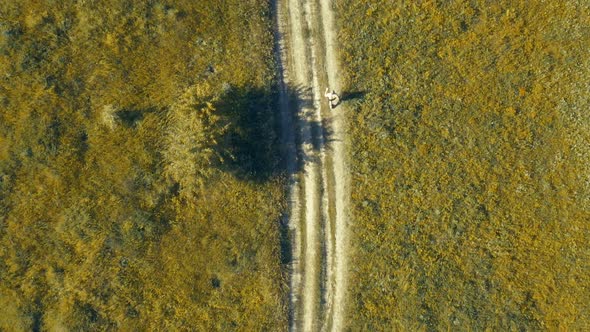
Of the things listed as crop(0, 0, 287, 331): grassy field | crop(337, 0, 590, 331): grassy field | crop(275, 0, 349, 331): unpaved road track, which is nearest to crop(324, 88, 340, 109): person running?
crop(275, 0, 349, 331): unpaved road track

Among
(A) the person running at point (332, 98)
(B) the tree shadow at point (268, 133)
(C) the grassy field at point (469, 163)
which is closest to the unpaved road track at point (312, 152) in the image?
(B) the tree shadow at point (268, 133)

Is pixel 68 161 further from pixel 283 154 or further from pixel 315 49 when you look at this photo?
pixel 315 49

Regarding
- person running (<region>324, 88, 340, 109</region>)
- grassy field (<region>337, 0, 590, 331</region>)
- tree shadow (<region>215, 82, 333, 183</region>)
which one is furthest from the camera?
grassy field (<region>337, 0, 590, 331</region>)

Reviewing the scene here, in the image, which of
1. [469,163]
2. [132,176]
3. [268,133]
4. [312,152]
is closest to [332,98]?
[312,152]

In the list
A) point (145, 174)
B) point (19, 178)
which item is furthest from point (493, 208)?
point (19, 178)

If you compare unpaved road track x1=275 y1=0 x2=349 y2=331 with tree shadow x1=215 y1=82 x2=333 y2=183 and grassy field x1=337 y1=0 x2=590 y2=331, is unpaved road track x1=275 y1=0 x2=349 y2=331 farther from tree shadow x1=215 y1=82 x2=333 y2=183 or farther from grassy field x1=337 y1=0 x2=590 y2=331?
grassy field x1=337 y1=0 x2=590 y2=331

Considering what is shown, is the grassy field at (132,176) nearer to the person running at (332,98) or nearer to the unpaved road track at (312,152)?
the unpaved road track at (312,152)

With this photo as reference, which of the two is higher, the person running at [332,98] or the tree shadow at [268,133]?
the person running at [332,98]
